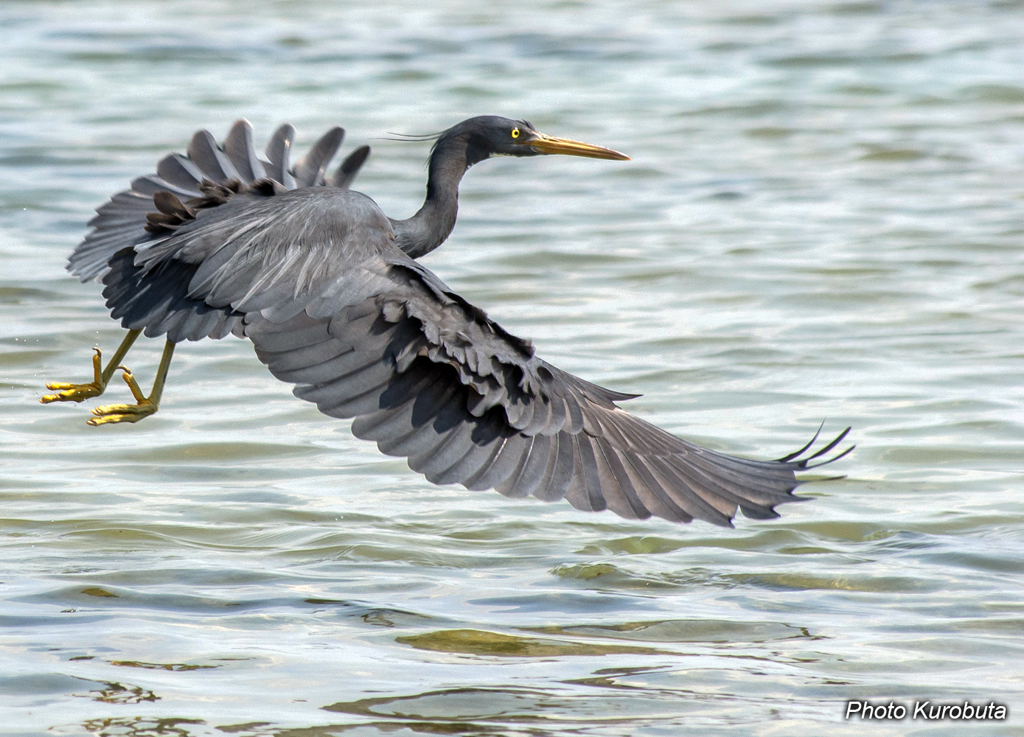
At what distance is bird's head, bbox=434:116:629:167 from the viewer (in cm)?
629

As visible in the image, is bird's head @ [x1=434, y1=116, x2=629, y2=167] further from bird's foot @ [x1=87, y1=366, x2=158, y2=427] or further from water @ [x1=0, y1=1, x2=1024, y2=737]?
bird's foot @ [x1=87, y1=366, x2=158, y2=427]

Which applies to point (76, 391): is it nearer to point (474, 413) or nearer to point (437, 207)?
point (437, 207)

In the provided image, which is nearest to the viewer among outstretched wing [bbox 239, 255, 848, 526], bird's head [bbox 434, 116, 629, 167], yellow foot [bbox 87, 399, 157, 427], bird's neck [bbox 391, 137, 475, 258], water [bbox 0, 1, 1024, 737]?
water [bbox 0, 1, 1024, 737]

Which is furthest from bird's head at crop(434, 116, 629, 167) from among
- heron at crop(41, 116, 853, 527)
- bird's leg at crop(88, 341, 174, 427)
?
bird's leg at crop(88, 341, 174, 427)

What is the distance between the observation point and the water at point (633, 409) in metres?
4.47

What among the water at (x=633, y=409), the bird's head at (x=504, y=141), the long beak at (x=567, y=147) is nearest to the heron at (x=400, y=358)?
the water at (x=633, y=409)

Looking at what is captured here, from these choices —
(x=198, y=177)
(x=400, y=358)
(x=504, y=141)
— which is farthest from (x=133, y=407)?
(x=504, y=141)

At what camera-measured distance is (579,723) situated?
4.18 m

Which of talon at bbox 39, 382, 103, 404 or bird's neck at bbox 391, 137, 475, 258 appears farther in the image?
bird's neck at bbox 391, 137, 475, 258

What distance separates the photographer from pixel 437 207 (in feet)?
20.0

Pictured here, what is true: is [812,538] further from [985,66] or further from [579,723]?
[985,66]

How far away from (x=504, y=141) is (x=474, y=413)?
5.96 ft

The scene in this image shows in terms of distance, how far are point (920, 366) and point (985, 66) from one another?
903 centimetres

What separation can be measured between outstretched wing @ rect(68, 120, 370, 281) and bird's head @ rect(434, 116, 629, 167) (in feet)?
1.65
